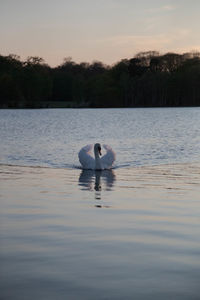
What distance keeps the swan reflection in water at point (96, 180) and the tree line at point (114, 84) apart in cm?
11364

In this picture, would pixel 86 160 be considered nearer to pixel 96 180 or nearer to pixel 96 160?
pixel 96 160

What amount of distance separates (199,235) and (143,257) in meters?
1.33

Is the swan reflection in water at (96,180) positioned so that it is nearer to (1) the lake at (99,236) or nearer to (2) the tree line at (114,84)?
(1) the lake at (99,236)

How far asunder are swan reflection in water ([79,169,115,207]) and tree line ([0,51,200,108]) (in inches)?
4474

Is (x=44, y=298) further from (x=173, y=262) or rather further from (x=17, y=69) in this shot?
(x=17, y=69)

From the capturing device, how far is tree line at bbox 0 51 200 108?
131125mm

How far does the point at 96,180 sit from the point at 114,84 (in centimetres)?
12749

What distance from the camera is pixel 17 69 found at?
137 m

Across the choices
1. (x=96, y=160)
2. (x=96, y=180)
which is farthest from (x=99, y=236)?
(x=96, y=160)

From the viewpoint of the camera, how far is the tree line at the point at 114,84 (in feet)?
430

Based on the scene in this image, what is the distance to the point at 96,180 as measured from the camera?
583 inches

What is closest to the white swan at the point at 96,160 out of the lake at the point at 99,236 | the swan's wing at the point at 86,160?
the swan's wing at the point at 86,160

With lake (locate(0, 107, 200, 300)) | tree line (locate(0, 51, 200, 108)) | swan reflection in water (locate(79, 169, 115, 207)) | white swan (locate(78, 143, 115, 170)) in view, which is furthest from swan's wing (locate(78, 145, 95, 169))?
tree line (locate(0, 51, 200, 108))

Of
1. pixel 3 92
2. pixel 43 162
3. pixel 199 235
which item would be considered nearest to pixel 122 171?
pixel 43 162
